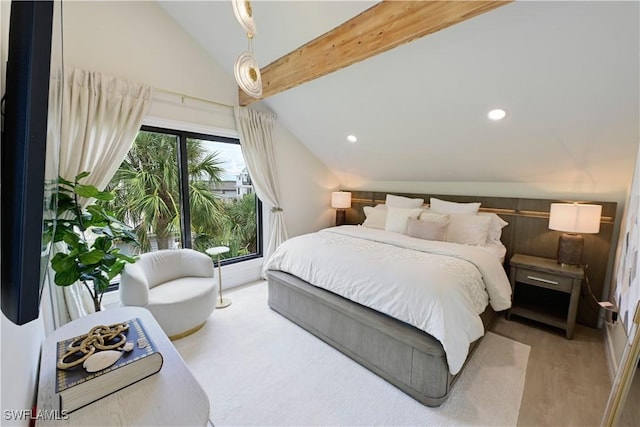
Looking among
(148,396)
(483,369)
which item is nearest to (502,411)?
(483,369)

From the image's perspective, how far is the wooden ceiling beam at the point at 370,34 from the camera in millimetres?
1602

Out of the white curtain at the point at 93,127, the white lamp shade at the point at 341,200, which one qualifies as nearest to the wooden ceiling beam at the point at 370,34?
the white curtain at the point at 93,127

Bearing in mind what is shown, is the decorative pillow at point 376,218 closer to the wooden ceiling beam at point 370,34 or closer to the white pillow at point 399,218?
the white pillow at point 399,218

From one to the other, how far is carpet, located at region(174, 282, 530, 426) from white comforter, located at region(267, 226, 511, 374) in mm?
360

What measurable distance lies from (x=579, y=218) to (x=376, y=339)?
2112 millimetres

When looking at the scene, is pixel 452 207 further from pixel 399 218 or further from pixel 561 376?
pixel 561 376

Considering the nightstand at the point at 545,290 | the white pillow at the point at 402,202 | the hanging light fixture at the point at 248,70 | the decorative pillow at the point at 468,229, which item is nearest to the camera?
the hanging light fixture at the point at 248,70

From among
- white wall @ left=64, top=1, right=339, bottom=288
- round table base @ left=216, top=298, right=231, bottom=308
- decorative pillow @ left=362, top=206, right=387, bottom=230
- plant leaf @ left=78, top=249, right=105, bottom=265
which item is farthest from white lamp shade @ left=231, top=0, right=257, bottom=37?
decorative pillow @ left=362, top=206, right=387, bottom=230

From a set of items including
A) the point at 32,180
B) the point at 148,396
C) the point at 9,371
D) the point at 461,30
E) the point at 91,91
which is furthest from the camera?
the point at 91,91

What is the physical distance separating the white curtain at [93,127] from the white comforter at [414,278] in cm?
168

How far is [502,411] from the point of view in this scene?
1.70 meters

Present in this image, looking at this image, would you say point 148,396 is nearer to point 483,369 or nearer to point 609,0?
point 483,369

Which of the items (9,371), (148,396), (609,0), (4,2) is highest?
(609,0)

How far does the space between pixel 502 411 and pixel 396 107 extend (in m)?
2.59
